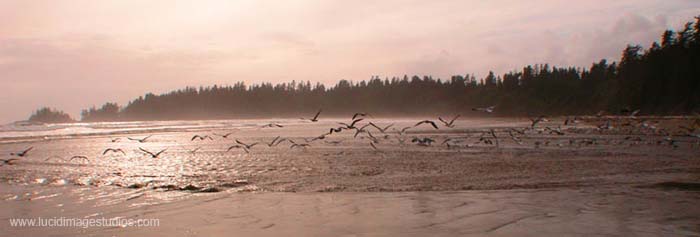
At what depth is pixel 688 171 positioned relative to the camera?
503 inches

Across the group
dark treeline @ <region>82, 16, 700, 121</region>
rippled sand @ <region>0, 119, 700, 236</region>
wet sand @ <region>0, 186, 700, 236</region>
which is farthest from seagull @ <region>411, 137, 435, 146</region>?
dark treeline @ <region>82, 16, 700, 121</region>

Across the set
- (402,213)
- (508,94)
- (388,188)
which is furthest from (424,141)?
(508,94)

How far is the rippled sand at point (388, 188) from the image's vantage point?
772cm

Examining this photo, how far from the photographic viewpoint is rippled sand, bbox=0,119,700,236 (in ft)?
25.3

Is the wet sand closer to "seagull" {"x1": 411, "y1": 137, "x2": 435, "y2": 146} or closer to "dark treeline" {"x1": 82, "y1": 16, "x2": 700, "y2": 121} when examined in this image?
"seagull" {"x1": 411, "y1": 137, "x2": 435, "y2": 146}

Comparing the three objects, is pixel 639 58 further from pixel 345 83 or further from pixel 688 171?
pixel 345 83

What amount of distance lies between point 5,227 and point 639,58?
293ft

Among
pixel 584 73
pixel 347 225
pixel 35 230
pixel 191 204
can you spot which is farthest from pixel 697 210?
pixel 584 73

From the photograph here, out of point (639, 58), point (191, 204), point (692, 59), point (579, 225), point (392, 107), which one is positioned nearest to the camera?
point (579, 225)

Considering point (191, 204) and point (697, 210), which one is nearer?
point (697, 210)

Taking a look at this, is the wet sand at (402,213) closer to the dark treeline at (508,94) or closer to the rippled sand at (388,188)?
the rippled sand at (388,188)

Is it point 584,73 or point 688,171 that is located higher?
point 584,73

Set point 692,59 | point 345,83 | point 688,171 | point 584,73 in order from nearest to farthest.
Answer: point 688,171 < point 692,59 < point 584,73 < point 345,83

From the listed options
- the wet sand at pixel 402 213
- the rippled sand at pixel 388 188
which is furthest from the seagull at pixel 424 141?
the wet sand at pixel 402 213
